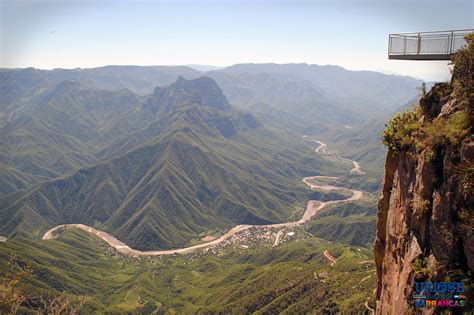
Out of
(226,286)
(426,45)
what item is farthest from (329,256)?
(426,45)

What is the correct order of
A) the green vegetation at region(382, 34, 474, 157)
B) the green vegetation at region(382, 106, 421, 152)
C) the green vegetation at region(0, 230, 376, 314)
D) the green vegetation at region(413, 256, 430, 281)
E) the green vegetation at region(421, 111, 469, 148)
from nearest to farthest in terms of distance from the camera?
1. the green vegetation at region(421, 111, 469, 148)
2. the green vegetation at region(382, 34, 474, 157)
3. the green vegetation at region(413, 256, 430, 281)
4. the green vegetation at region(382, 106, 421, 152)
5. the green vegetation at region(0, 230, 376, 314)

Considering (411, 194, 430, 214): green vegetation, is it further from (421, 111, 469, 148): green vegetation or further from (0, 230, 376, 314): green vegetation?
(0, 230, 376, 314): green vegetation

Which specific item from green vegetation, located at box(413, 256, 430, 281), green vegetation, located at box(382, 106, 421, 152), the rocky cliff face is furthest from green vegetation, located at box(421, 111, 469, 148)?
green vegetation, located at box(413, 256, 430, 281)

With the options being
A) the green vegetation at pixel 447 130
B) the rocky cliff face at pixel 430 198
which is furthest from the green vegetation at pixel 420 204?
the green vegetation at pixel 447 130

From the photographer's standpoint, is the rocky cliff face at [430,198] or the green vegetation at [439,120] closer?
the rocky cliff face at [430,198]

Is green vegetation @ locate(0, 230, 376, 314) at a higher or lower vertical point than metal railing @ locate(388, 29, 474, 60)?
lower

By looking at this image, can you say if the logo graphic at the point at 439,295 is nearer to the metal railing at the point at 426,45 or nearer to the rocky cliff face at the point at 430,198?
the rocky cliff face at the point at 430,198
